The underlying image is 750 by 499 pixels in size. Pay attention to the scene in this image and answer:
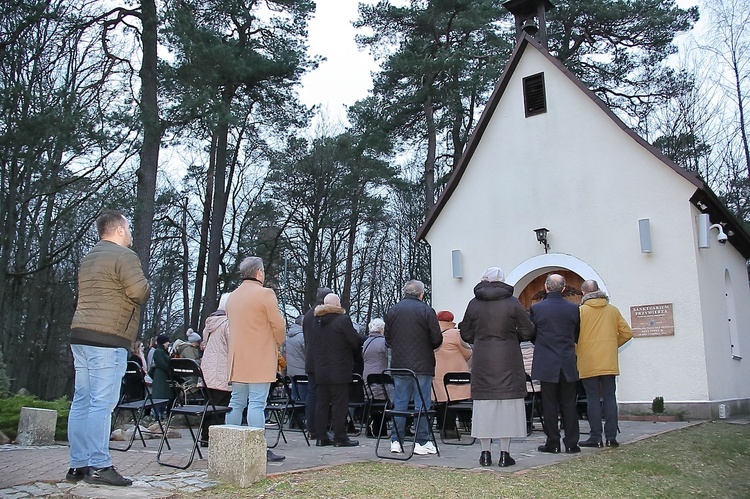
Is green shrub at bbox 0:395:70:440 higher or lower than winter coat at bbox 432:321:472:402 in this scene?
lower

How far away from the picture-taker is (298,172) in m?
26.3

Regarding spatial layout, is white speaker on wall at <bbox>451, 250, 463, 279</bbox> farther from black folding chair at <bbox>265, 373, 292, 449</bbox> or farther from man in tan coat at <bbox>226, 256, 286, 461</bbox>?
man in tan coat at <bbox>226, 256, 286, 461</bbox>

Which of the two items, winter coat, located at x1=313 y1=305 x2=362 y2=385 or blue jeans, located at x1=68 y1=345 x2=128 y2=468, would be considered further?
winter coat, located at x1=313 y1=305 x2=362 y2=385

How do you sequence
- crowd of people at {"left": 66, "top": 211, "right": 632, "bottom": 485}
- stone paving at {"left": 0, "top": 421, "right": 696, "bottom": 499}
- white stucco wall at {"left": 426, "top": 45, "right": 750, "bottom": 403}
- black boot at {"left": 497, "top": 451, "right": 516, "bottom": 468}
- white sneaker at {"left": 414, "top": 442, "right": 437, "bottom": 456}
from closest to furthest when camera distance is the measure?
stone paving at {"left": 0, "top": 421, "right": 696, "bottom": 499} → crowd of people at {"left": 66, "top": 211, "right": 632, "bottom": 485} → black boot at {"left": 497, "top": 451, "right": 516, "bottom": 468} → white sneaker at {"left": 414, "top": 442, "right": 437, "bottom": 456} → white stucco wall at {"left": 426, "top": 45, "right": 750, "bottom": 403}

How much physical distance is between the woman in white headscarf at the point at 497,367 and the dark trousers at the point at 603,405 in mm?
1343

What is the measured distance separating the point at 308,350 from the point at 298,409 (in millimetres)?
1472

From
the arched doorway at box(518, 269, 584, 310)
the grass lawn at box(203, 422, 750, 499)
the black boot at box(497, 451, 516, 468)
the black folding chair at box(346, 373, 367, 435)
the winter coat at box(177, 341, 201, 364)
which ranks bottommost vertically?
the grass lawn at box(203, 422, 750, 499)

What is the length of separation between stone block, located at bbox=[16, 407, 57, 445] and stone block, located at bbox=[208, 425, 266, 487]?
3307mm

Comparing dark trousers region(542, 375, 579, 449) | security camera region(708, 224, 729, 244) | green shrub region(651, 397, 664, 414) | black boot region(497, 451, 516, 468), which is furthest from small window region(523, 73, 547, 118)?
black boot region(497, 451, 516, 468)

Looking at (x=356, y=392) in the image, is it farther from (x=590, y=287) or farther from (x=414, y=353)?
(x=590, y=287)

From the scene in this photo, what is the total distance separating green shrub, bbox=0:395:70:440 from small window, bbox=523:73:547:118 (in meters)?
9.40

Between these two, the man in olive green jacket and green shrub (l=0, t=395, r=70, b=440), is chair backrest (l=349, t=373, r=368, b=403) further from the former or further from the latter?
the man in olive green jacket

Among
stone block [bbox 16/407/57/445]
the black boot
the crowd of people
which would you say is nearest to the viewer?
the crowd of people

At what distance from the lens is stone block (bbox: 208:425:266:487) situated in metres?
5.03
